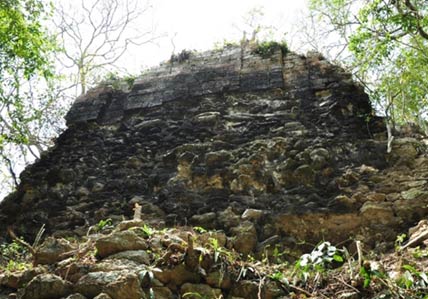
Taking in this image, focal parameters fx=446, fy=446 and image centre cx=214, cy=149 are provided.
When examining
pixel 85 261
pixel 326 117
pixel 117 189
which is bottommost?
pixel 85 261

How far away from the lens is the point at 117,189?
22.8 ft

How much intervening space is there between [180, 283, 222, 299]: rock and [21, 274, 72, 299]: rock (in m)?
0.92

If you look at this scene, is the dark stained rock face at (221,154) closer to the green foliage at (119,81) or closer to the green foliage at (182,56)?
the green foliage at (119,81)

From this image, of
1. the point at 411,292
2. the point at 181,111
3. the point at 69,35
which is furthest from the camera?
the point at 69,35

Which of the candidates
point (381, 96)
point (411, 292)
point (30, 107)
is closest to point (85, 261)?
point (411, 292)

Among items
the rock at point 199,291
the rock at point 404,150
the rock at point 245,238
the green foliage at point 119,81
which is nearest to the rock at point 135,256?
the rock at point 199,291

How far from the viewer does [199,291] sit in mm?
3672

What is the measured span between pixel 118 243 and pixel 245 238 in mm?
2071

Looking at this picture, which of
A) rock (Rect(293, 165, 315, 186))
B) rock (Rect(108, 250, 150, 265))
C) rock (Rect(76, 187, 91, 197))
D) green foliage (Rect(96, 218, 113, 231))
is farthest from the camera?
rock (Rect(76, 187, 91, 197))

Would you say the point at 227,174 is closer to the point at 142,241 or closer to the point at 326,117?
the point at 326,117

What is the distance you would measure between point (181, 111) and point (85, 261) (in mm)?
4581

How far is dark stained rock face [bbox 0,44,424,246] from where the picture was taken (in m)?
5.99

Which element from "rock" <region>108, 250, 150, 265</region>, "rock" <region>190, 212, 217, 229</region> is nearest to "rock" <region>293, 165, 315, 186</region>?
"rock" <region>190, 212, 217, 229</region>

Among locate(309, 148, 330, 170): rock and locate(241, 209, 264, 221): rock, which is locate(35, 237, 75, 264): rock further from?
locate(309, 148, 330, 170): rock
